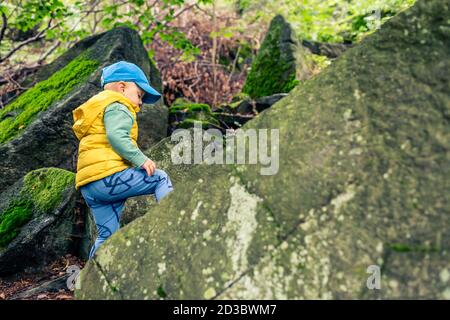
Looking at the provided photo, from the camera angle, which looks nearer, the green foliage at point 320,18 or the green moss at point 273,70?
the green moss at point 273,70

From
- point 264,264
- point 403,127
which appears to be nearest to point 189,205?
point 264,264

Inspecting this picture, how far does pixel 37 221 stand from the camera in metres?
4.40

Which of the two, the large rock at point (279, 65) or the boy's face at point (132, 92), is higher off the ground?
the boy's face at point (132, 92)

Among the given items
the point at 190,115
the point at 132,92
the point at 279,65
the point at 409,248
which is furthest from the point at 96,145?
the point at 279,65

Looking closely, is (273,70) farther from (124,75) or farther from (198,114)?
(124,75)

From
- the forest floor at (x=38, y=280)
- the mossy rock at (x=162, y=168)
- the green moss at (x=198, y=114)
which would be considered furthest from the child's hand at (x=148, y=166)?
the green moss at (x=198, y=114)

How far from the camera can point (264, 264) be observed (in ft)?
7.59

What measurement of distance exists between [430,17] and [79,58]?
509 cm

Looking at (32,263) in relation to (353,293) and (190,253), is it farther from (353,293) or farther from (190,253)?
(353,293)

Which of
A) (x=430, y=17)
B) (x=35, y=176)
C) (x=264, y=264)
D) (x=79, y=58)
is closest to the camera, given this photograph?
(x=264, y=264)

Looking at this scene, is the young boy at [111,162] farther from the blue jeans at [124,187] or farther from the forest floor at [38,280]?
the forest floor at [38,280]

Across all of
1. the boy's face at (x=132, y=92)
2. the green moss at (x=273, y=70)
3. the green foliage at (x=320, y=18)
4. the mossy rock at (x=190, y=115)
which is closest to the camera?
the boy's face at (x=132, y=92)

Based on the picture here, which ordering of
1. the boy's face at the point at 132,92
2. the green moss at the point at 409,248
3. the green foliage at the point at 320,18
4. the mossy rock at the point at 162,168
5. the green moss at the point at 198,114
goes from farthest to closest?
1. the green foliage at the point at 320,18
2. the green moss at the point at 198,114
3. the mossy rock at the point at 162,168
4. the boy's face at the point at 132,92
5. the green moss at the point at 409,248

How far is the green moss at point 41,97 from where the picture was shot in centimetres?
562
